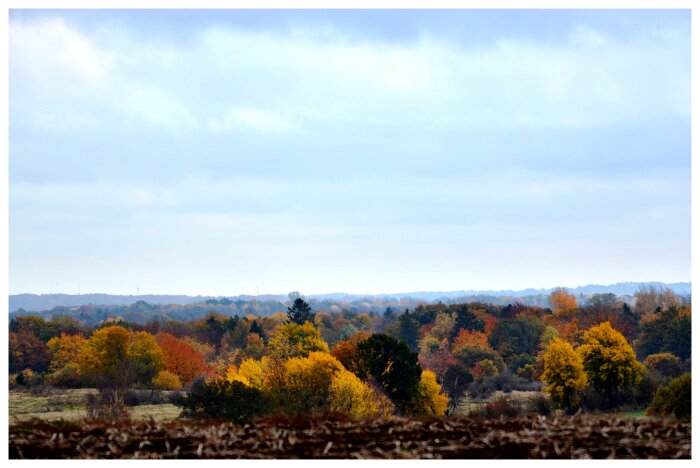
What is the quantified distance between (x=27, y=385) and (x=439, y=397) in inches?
1772

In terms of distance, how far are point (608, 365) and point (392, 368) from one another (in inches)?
592

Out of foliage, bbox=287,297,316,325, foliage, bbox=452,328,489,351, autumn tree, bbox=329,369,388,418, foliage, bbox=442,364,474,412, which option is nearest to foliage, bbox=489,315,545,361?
foliage, bbox=452,328,489,351

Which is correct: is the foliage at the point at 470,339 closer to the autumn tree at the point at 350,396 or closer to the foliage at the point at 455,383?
the foliage at the point at 455,383

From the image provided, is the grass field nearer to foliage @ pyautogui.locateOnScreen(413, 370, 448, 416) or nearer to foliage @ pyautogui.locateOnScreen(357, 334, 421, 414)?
foliage @ pyautogui.locateOnScreen(357, 334, 421, 414)

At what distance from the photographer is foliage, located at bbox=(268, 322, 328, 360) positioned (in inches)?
2443

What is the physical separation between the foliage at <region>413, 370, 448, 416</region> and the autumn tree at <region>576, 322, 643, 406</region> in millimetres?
10511

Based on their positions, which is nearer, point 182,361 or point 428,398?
point 428,398

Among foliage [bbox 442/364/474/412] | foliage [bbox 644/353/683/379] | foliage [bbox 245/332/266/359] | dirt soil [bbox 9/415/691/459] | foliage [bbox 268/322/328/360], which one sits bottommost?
foliage [bbox 442/364/474/412]

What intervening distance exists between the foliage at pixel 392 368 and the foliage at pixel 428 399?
0.89m

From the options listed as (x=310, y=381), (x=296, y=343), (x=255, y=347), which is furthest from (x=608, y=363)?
(x=255, y=347)

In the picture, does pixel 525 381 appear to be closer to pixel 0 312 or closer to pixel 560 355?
pixel 560 355

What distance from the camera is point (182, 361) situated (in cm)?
8225

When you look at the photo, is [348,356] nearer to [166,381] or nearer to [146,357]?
[166,381]

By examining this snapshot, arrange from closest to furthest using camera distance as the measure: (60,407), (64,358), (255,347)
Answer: (60,407)
(64,358)
(255,347)
